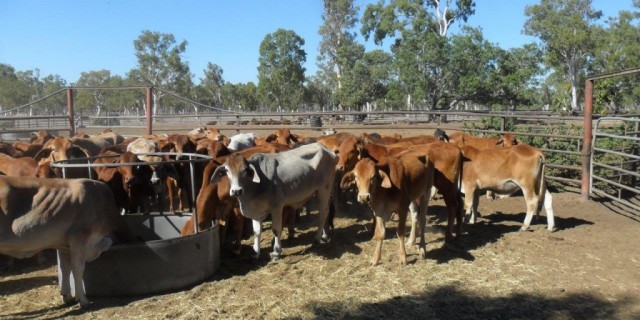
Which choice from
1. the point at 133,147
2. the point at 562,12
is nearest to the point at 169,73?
the point at 562,12

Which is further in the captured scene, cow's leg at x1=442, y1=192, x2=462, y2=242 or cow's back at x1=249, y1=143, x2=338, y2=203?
cow's leg at x1=442, y1=192, x2=462, y2=242

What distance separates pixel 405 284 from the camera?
6.39 meters

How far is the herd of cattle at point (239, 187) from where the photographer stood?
548 cm

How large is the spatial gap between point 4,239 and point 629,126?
13773 millimetres

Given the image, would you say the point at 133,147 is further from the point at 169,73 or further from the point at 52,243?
the point at 169,73

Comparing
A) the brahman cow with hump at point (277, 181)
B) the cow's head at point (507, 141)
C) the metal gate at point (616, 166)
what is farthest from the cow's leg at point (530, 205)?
the brahman cow with hump at point (277, 181)

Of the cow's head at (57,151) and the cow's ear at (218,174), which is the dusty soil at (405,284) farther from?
the cow's head at (57,151)

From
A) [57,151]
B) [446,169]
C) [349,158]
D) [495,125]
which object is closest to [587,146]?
[446,169]

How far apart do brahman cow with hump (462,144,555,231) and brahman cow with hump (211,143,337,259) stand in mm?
2606

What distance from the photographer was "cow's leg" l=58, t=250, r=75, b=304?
593 centimetres

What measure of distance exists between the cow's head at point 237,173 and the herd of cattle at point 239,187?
13 millimetres

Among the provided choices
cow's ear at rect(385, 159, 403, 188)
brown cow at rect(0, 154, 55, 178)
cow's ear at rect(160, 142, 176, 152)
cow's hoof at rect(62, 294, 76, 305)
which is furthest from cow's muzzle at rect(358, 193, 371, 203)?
cow's ear at rect(160, 142, 176, 152)

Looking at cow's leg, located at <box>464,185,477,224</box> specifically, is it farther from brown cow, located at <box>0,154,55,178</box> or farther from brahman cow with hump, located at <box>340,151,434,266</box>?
brown cow, located at <box>0,154,55,178</box>

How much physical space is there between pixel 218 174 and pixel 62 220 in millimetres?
2206
